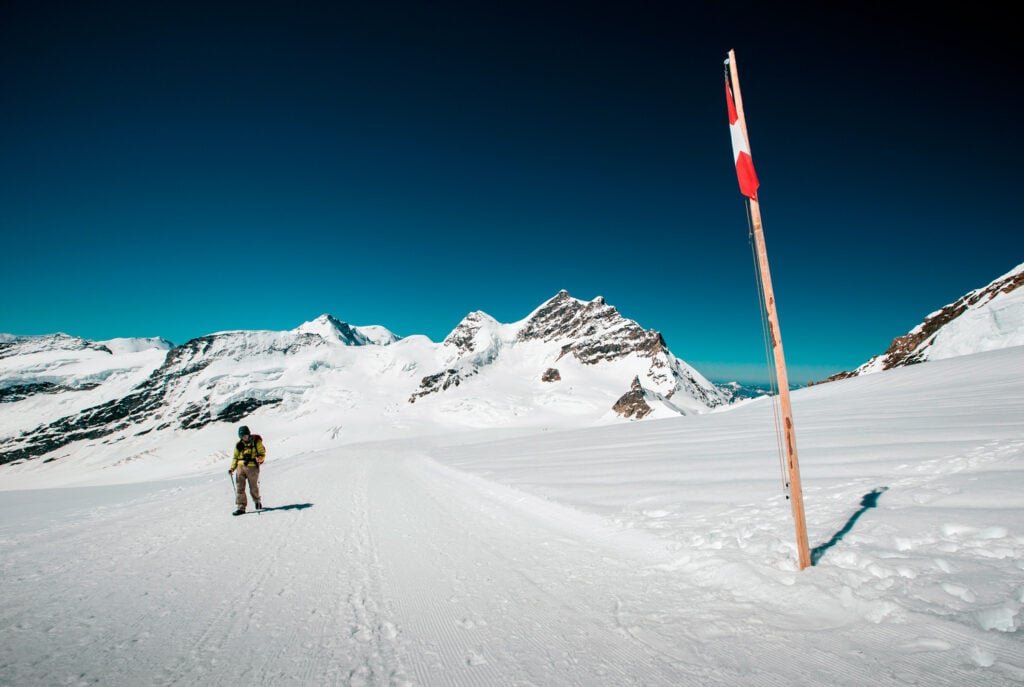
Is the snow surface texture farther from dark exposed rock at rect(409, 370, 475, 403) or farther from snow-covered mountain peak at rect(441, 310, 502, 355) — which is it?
snow-covered mountain peak at rect(441, 310, 502, 355)

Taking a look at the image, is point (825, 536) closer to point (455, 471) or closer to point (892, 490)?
point (892, 490)

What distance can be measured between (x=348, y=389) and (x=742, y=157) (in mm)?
130311

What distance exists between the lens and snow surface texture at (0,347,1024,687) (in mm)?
2910

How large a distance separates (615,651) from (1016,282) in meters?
43.6

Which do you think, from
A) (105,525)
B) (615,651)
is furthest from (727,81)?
(105,525)

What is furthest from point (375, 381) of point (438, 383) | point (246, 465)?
point (246, 465)

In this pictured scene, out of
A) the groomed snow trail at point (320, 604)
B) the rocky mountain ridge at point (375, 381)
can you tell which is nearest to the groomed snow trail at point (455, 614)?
the groomed snow trail at point (320, 604)

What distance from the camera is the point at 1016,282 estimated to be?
2867cm

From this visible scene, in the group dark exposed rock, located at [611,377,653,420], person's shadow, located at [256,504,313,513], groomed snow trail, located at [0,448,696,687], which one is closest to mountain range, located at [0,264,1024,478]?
dark exposed rock, located at [611,377,653,420]

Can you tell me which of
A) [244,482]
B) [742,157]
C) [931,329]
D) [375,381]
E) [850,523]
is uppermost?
[375,381]

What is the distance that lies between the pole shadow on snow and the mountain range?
5263 centimetres

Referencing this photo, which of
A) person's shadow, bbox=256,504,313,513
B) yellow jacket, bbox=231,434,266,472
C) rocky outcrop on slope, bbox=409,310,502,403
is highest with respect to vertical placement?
rocky outcrop on slope, bbox=409,310,502,403

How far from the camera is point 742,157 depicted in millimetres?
4016

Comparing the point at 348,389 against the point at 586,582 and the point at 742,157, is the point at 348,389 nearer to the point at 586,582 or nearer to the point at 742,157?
the point at 586,582
